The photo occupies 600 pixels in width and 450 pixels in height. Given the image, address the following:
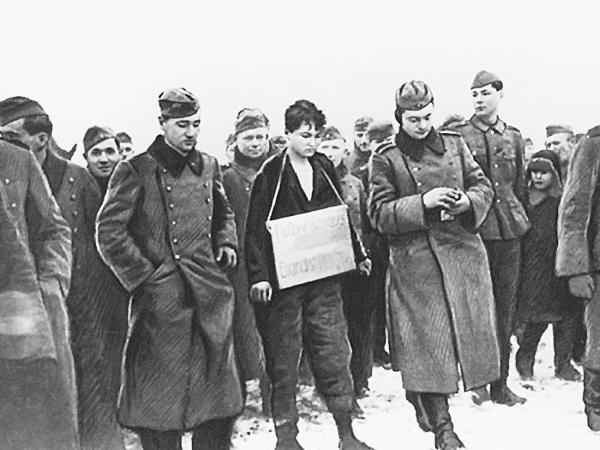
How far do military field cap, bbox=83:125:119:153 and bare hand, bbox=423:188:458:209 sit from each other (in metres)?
1.83

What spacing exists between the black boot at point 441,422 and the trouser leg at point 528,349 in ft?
5.74

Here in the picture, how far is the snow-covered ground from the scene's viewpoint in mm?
5527

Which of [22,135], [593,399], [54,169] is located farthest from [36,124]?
[593,399]

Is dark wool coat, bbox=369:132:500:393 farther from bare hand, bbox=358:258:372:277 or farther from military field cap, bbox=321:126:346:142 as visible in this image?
military field cap, bbox=321:126:346:142

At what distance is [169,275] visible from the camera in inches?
186

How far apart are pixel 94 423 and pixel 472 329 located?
7.01 feet

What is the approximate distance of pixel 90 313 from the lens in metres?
5.21

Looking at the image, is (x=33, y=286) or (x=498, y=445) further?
(x=498, y=445)

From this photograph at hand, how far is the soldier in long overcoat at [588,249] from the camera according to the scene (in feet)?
18.9

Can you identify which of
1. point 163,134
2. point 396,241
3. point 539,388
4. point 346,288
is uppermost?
point 163,134

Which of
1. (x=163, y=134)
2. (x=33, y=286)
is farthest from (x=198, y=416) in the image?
(x=163, y=134)

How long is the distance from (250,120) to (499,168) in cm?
166

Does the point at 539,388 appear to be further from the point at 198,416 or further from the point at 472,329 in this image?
the point at 198,416

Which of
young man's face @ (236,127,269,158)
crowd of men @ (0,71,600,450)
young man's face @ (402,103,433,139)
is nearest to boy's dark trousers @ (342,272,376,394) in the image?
crowd of men @ (0,71,600,450)
